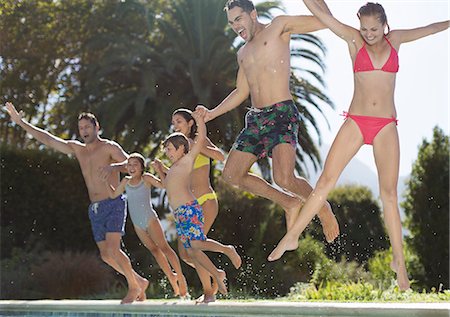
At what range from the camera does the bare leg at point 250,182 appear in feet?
23.8

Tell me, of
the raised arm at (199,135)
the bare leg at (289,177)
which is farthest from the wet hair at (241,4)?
the bare leg at (289,177)

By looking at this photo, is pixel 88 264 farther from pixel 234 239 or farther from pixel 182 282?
pixel 182 282

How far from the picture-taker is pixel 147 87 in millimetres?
20188

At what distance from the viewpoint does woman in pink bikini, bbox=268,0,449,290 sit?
21.1 feet

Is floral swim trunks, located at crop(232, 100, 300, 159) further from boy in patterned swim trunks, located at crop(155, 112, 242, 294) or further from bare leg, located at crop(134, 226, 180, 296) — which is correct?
bare leg, located at crop(134, 226, 180, 296)

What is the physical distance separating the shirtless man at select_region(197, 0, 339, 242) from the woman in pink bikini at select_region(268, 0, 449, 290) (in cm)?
62

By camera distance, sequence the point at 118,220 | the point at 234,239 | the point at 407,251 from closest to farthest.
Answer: the point at 118,220 → the point at 407,251 → the point at 234,239

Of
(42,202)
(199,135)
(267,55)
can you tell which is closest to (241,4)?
(267,55)

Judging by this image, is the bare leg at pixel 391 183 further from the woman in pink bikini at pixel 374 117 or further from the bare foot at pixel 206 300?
the bare foot at pixel 206 300

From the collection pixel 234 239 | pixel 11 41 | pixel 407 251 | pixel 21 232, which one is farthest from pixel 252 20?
pixel 11 41

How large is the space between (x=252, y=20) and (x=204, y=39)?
44.8 ft

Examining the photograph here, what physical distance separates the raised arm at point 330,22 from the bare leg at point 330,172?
0.67 m

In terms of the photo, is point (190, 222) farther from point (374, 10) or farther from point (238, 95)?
point (374, 10)

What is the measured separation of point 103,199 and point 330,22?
381cm
